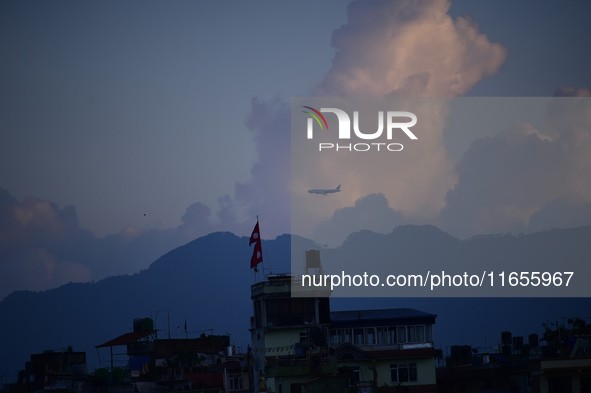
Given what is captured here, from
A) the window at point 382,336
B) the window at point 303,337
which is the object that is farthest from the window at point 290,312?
the window at point 382,336

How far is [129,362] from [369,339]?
2540 cm

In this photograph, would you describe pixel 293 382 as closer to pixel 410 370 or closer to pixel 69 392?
pixel 410 370

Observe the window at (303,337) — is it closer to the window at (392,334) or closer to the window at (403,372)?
the window at (392,334)

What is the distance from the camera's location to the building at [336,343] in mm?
64250

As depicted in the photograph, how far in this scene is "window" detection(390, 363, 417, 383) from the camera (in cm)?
6781

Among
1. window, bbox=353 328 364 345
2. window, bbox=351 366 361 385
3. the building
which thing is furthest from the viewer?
window, bbox=353 328 364 345

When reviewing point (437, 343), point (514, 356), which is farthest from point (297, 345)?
point (437, 343)

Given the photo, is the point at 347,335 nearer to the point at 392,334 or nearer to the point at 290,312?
the point at 392,334

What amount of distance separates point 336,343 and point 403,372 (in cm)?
648

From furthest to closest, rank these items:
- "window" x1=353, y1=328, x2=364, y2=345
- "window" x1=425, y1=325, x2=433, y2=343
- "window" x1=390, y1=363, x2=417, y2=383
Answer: "window" x1=425, y1=325, x2=433, y2=343, "window" x1=353, y1=328, x2=364, y2=345, "window" x1=390, y1=363, x2=417, y2=383

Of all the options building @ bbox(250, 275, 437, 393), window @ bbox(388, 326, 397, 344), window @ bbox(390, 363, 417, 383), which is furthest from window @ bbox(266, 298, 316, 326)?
window @ bbox(390, 363, 417, 383)

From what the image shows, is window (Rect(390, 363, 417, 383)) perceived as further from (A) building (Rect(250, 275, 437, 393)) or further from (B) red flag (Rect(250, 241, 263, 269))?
(B) red flag (Rect(250, 241, 263, 269))

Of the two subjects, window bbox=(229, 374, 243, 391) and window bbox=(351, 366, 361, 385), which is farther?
window bbox=(229, 374, 243, 391)

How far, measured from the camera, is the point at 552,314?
196 metres
